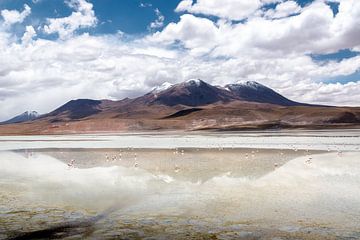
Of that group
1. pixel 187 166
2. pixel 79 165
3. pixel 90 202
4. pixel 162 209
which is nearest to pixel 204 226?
pixel 162 209

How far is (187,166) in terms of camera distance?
2377cm

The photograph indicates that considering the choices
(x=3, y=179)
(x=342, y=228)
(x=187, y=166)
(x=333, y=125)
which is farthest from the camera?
(x=333, y=125)

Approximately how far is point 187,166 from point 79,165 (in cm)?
758

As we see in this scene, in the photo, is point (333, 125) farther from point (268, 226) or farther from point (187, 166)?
point (268, 226)

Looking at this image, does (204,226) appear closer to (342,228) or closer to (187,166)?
(342,228)

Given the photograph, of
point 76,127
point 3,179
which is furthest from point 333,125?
point 3,179

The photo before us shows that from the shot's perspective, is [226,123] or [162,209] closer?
[162,209]

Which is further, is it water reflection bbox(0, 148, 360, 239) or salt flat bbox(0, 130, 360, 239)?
water reflection bbox(0, 148, 360, 239)

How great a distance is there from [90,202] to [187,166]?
35.2 feet

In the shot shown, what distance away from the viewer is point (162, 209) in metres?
12.5

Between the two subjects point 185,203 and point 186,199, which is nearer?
point 185,203

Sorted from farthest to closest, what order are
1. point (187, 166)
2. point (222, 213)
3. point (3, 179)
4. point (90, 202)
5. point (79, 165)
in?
point (79, 165), point (187, 166), point (3, 179), point (90, 202), point (222, 213)

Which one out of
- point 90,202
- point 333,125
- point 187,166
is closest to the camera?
point 90,202

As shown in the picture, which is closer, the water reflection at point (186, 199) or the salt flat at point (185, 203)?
the salt flat at point (185, 203)
